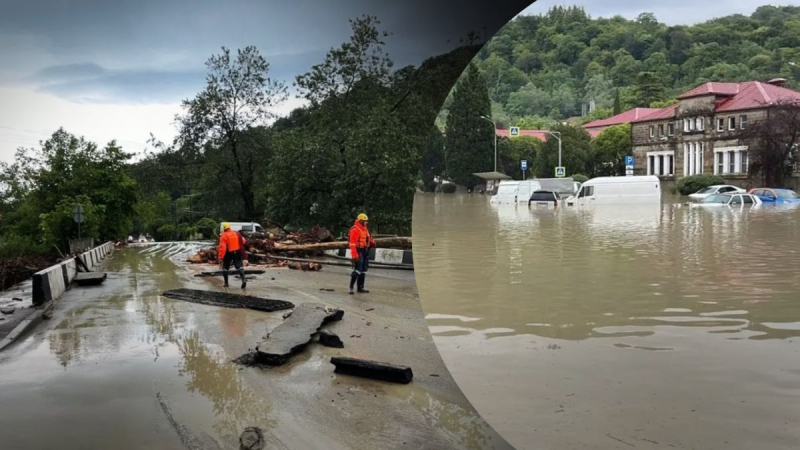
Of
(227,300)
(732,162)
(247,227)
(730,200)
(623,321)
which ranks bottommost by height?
(227,300)

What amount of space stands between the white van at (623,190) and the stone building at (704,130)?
55 mm

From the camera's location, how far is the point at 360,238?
144 inches

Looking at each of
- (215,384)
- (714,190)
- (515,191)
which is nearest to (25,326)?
(215,384)

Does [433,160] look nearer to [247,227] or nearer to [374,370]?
[247,227]

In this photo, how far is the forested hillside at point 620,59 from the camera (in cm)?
235

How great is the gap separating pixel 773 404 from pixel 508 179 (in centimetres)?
139

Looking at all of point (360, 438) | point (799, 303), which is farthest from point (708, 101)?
point (360, 438)

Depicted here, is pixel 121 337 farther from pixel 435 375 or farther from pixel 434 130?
pixel 434 130

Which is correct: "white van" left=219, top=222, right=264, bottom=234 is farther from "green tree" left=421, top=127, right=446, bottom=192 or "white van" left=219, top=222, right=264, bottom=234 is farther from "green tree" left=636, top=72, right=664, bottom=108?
"green tree" left=636, top=72, right=664, bottom=108

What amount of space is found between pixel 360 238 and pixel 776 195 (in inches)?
86.1

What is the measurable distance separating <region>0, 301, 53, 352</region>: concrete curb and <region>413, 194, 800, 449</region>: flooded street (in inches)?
209

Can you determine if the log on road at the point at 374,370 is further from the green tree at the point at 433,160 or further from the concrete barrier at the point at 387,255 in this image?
the green tree at the point at 433,160

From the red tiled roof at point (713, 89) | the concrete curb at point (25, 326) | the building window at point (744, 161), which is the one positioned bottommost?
the concrete curb at point (25, 326)

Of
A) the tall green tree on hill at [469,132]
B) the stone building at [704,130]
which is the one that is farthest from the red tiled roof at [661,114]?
the tall green tree on hill at [469,132]
